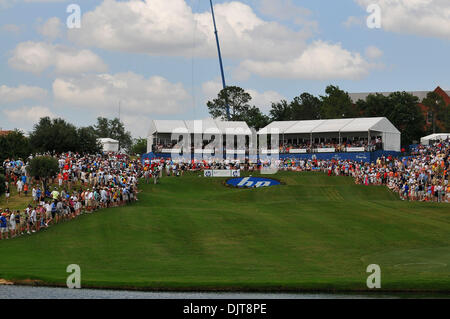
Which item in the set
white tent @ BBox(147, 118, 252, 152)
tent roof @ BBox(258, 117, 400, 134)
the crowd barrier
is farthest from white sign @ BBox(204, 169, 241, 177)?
tent roof @ BBox(258, 117, 400, 134)

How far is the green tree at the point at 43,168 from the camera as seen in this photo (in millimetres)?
56188

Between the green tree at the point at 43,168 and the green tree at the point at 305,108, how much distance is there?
106319 millimetres

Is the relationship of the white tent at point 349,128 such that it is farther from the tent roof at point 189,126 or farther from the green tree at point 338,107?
the green tree at point 338,107

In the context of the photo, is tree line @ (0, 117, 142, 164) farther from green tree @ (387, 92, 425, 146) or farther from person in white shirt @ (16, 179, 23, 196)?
green tree @ (387, 92, 425, 146)

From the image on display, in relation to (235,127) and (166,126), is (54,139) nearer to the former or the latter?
(166,126)

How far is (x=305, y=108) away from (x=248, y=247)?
125 m

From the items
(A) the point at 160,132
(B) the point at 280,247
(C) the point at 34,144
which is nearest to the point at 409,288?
(B) the point at 280,247

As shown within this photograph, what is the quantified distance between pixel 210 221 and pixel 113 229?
22.0 ft

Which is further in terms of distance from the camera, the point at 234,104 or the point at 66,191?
the point at 234,104

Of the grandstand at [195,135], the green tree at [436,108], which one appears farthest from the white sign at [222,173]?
the green tree at [436,108]

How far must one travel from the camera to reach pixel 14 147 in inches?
3189
